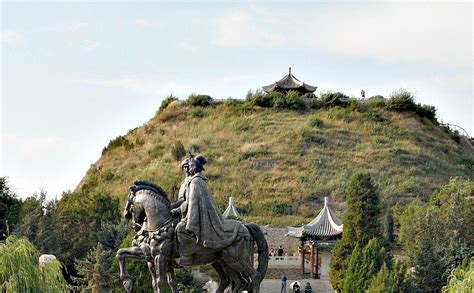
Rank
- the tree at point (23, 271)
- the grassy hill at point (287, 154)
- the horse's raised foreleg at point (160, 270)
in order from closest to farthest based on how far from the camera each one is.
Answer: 1. the horse's raised foreleg at point (160, 270)
2. the tree at point (23, 271)
3. the grassy hill at point (287, 154)

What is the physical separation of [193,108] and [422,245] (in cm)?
4242

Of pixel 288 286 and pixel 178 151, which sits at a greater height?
pixel 178 151

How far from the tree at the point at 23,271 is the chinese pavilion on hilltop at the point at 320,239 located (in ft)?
80.7

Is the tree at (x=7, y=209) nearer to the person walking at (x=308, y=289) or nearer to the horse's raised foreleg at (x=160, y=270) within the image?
the person walking at (x=308, y=289)

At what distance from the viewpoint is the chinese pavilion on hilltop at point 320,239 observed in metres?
44.0

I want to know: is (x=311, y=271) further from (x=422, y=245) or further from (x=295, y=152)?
(x=295, y=152)

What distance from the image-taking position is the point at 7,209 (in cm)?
4059

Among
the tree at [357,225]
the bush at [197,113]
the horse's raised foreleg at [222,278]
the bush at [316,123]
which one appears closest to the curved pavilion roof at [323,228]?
the tree at [357,225]

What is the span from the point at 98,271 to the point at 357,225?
1264 cm

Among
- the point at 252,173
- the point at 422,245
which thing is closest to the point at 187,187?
the point at 422,245

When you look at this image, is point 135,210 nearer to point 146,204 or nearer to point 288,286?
point 146,204

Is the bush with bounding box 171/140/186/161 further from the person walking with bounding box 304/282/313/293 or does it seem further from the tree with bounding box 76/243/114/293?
the tree with bounding box 76/243/114/293

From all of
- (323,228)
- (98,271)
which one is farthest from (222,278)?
(323,228)

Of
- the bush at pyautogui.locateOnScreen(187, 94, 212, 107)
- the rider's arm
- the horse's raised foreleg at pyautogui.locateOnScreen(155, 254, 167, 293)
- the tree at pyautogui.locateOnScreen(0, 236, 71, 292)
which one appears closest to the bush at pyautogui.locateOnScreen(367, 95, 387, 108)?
the bush at pyautogui.locateOnScreen(187, 94, 212, 107)
